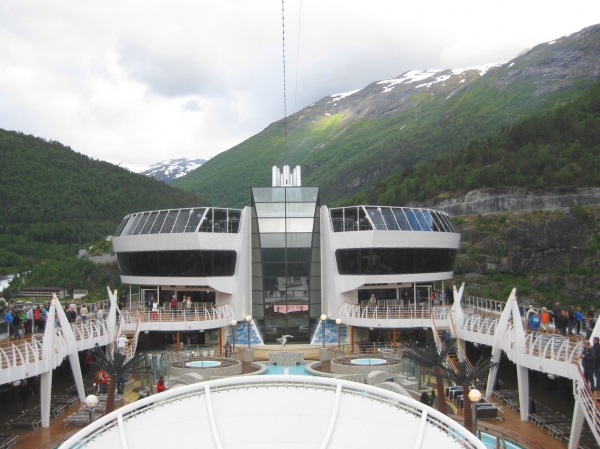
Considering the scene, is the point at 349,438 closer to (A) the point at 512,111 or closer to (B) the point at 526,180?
(B) the point at 526,180

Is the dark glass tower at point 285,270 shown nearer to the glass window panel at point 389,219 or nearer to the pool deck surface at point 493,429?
the glass window panel at point 389,219

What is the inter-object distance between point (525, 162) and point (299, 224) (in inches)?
2606

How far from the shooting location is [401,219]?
2988 centimetres

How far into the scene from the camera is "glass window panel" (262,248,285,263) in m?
30.5

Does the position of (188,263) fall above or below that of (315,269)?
above

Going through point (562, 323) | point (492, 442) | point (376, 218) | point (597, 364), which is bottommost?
point (492, 442)

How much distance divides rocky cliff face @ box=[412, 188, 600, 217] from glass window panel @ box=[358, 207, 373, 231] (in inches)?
2365

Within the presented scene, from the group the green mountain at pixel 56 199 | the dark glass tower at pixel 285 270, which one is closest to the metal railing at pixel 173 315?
the dark glass tower at pixel 285 270

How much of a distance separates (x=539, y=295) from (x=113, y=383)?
64.1m

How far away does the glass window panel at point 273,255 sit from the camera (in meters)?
30.5

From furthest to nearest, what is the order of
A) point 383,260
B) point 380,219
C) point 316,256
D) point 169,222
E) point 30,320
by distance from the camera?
point 316,256
point 169,222
point 380,219
point 383,260
point 30,320

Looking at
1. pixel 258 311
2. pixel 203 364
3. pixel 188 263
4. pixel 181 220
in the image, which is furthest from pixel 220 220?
pixel 203 364

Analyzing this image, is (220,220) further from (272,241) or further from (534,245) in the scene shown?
(534,245)

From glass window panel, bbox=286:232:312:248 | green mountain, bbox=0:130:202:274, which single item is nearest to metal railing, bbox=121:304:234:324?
glass window panel, bbox=286:232:312:248
